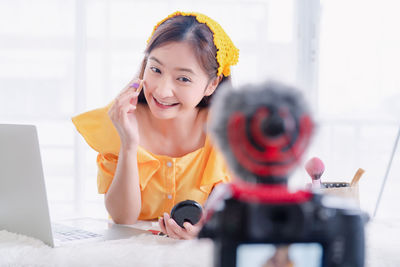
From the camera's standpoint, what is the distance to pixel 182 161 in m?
1.54

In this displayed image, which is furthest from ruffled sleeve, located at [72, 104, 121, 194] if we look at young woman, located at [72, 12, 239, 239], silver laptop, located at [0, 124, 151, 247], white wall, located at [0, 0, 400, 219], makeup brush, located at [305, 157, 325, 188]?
white wall, located at [0, 0, 400, 219]

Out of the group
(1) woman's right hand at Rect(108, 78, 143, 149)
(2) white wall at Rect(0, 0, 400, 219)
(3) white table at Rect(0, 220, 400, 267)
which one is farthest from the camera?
(2) white wall at Rect(0, 0, 400, 219)

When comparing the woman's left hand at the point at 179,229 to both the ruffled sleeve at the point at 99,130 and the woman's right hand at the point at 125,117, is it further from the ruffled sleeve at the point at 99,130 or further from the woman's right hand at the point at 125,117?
the ruffled sleeve at the point at 99,130

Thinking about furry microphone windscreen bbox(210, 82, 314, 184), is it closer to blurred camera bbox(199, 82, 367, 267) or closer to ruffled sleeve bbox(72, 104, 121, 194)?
blurred camera bbox(199, 82, 367, 267)

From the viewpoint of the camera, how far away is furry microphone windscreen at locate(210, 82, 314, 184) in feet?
1.41

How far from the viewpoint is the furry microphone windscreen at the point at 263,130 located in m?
0.43

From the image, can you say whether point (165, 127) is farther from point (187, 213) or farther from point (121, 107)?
point (187, 213)

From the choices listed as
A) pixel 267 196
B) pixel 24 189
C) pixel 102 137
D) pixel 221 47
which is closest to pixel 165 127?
pixel 102 137

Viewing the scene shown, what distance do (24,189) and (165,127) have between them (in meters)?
0.70

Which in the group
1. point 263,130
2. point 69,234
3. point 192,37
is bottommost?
point 69,234

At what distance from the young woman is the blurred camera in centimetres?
88

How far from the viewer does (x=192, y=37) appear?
4.48ft

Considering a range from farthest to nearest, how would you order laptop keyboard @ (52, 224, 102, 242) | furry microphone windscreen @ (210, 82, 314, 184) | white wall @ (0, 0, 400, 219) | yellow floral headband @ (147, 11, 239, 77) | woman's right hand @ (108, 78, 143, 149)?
white wall @ (0, 0, 400, 219)
yellow floral headband @ (147, 11, 239, 77)
woman's right hand @ (108, 78, 143, 149)
laptop keyboard @ (52, 224, 102, 242)
furry microphone windscreen @ (210, 82, 314, 184)

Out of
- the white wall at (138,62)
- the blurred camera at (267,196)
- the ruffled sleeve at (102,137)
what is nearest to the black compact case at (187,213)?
the ruffled sleeve at (102,137)
